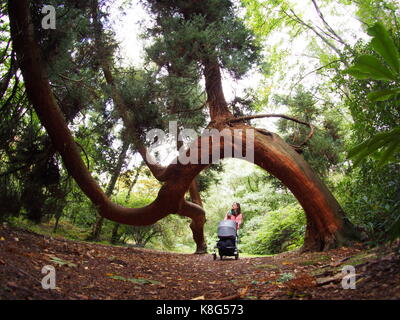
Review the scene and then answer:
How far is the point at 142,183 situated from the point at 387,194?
9.91 meters

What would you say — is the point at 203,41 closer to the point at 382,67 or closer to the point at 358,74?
the point at 358,74

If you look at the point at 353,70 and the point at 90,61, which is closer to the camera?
the point at 353,70

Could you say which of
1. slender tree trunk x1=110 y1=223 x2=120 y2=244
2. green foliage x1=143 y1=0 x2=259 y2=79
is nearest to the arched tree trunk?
green foliage x1=143 y1=0 x2=259 y2=79

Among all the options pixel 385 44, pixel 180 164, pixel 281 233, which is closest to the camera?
pixel 385 44

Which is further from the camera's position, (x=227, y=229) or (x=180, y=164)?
(x=227, y=229)

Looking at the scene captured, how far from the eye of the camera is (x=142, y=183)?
12195 millimetres

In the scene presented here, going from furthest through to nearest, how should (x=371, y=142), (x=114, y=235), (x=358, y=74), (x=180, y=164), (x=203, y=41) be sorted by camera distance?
(x=114, y=235) → (x=180, y=164) → (x=203, y=41) → (x=358, y=74) → (x=371, y=142)

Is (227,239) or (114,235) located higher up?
(227,239)

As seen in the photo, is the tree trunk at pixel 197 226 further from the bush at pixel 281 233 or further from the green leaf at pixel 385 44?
the green leaf at pixel 385 44

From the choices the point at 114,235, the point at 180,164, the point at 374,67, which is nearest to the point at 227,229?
the point at 180,164

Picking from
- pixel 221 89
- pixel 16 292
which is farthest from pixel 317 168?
pixel 16 292

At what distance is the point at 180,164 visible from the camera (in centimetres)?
600

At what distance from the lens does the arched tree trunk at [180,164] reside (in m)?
4.10
